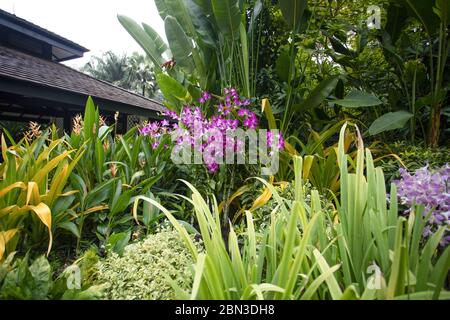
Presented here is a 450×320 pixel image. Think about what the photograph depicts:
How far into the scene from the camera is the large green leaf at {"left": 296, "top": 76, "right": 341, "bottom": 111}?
253 cm

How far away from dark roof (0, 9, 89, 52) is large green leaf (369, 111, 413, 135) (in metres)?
7.22

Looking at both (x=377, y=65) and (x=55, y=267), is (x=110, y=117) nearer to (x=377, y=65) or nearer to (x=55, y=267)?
(x=377, y=65)

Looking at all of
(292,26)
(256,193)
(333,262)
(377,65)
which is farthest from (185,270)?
(377,65)

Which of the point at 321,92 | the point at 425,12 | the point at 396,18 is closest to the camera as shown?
the point at 425,12

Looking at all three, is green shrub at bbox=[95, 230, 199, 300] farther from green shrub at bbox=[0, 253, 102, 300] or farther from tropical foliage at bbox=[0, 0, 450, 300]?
green shrub at bbox=[0, 253, 102, 300]

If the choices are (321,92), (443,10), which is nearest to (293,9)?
(321,92)

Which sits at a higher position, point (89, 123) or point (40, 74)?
point (40, 74)

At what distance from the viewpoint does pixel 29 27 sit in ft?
21.9

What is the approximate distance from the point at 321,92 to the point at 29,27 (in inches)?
278

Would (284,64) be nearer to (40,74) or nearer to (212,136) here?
(212,136)

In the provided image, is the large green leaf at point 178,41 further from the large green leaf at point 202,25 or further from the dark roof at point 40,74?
the dark roof at point 40,74

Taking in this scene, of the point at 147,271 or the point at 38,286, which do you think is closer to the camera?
the point at 38,286

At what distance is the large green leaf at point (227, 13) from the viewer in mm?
2494

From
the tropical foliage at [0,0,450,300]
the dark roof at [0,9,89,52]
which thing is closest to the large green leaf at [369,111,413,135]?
the tropical foliage at [0,0,450,300]
